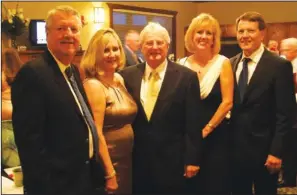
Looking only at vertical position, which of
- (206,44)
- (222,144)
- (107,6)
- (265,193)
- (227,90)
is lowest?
(265,193)

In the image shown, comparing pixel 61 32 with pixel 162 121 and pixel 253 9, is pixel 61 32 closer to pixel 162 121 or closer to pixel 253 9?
pixel 162 121

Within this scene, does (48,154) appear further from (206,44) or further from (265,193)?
(265,193)

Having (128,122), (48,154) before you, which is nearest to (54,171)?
(48,154)

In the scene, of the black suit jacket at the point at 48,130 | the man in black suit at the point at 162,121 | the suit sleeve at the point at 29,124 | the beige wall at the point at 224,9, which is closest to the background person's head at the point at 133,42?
the beige wall at the point at 224,9

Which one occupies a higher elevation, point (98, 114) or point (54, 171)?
point (98, 114)

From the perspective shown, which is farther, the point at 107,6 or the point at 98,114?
the point at 107,6

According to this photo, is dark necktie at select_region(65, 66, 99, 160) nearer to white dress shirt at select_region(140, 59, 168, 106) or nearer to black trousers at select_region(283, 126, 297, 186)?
A: white dress shirt at select_region(140, 59, 168, 106)

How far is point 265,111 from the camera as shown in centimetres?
239

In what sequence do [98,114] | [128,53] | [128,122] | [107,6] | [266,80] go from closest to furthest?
[98,114] → [128,122] → [266,80] → [128,53] → [107,6]

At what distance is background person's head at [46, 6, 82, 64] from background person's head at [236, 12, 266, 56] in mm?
1107

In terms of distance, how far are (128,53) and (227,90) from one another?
270 centimetres

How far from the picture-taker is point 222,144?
248 cm

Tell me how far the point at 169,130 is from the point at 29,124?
834 mm

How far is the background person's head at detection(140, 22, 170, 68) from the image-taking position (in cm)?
227
